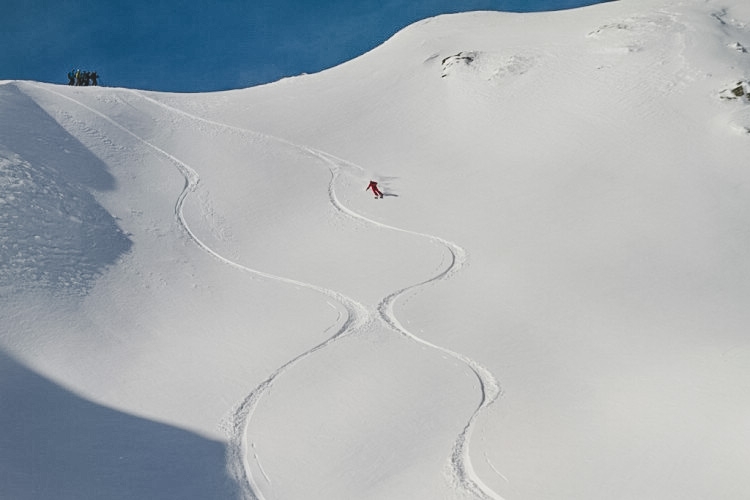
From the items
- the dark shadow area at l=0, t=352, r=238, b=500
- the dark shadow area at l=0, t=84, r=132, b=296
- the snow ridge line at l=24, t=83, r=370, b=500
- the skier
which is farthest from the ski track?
the dark shadow area at l=0, t=84, r=132, b=296

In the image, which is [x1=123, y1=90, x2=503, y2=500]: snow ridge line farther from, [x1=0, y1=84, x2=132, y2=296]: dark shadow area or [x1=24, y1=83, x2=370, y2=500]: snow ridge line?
[x1=0, y1=84, x2=132, y2=296]: dark shadow area

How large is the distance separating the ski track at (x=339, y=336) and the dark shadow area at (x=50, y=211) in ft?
8.00

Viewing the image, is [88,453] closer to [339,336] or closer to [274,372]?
[274,372]

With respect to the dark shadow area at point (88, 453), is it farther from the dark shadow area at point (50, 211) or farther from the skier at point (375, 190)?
the skier at point (375, 190)

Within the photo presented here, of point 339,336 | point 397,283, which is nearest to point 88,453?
point 339,336

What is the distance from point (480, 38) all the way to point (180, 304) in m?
23.7

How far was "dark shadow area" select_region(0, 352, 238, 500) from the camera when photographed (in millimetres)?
8602

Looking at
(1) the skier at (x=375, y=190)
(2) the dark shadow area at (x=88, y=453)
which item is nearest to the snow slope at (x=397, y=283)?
(2) the dark shadow area at (x=88, y=453)

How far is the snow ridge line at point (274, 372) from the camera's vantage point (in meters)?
9.28

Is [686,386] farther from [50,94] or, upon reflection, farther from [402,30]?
[402,30]

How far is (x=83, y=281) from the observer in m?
13.9

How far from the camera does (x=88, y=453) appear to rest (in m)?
9.28

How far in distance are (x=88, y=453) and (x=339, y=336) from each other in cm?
528

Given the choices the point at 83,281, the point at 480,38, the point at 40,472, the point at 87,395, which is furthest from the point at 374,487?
the point at 480,38
